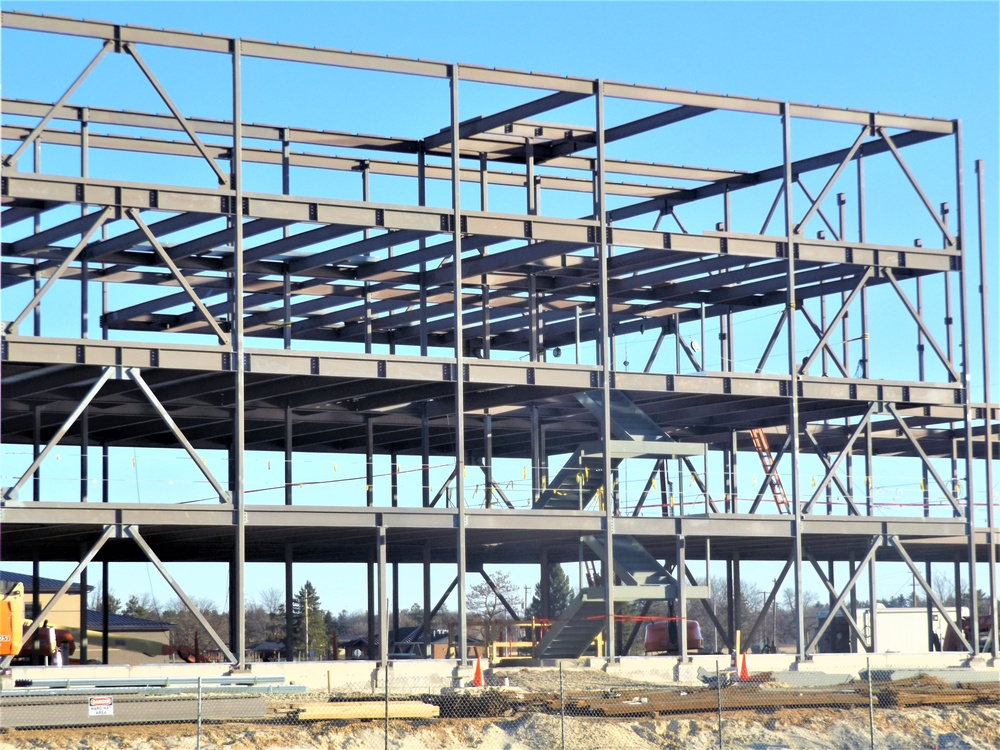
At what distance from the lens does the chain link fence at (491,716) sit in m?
25.1

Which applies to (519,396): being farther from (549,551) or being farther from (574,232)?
(549,551)

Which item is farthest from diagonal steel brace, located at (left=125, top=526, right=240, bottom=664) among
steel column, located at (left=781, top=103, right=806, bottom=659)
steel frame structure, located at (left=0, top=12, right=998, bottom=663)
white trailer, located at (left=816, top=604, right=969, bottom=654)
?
white trailer, located at (left=816, top=604, right=969, bottom=654)

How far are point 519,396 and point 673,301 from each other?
384 inches

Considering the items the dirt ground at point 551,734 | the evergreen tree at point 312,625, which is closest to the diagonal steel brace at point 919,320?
the dirt ground at point 551,734

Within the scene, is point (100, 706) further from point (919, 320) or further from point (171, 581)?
point (919, 320)

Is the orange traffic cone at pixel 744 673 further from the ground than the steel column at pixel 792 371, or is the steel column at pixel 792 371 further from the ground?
the steel column at pixel 792 371

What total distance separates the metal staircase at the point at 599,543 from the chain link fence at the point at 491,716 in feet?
11.8

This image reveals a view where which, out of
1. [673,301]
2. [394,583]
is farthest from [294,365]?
[394,583]

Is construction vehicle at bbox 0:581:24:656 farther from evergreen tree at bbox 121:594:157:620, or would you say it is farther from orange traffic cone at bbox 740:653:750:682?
evergreen tree at bbox 121:594:157:620

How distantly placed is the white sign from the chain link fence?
0.08 feet

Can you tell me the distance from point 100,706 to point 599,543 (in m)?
15.6

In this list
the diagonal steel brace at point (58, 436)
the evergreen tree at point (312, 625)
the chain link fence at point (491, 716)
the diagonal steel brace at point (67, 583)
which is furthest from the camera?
the evergreen tree at point (312, 625)

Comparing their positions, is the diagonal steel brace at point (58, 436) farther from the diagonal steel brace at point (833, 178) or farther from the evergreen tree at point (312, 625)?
the evergreen tree at point (312, 625)

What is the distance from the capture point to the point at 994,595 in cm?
4284
